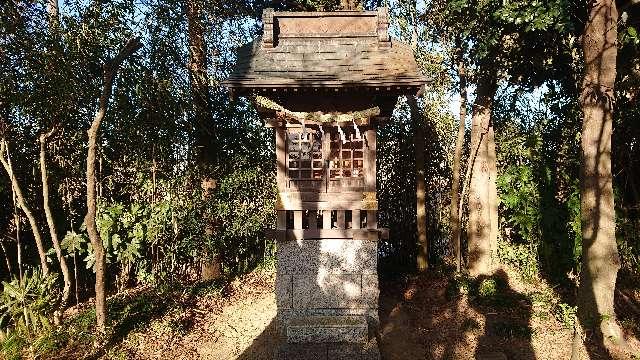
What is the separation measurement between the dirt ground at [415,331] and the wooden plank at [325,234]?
1842 millimetres

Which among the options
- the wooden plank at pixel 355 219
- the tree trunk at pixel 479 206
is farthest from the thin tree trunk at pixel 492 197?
the wooden plank at pixel 355 219

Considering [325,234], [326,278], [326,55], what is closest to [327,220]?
[325,234]

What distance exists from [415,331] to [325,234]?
2.84 meters

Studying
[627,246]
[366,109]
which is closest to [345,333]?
[366,109]

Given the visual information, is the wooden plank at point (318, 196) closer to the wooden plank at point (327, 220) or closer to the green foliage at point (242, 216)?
the wooden plank at point (327, 220)

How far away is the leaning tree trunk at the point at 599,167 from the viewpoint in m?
6.28

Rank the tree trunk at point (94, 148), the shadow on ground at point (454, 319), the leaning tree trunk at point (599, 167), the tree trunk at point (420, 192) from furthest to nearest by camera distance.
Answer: the tree trunk at point (420, 192) < the shadow on ground at point (454, 319) < the tree trunk at point (94, 148) < the leaning tree trunk at point (599, 167)

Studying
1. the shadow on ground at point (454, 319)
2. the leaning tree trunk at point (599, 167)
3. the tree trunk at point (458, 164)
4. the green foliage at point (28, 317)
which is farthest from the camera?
the tree trunk at point (458, 164)

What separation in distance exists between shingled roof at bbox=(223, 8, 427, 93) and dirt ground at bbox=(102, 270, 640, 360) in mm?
4298

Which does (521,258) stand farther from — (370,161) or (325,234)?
(325,234)

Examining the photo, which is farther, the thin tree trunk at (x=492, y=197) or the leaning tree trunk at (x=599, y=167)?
the thin tree trunk at (x=492, y=197)

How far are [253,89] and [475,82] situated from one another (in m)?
5.45

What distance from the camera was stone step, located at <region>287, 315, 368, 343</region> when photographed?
21.2ft

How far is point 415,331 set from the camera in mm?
7715
